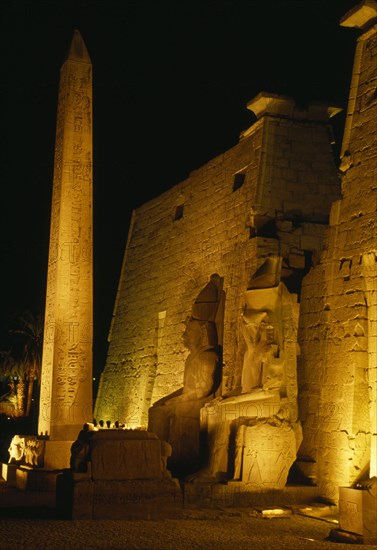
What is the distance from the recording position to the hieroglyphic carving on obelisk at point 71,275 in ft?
37.9

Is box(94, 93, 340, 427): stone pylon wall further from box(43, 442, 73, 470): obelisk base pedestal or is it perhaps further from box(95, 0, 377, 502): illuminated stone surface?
box(43, 442, 73, 470): obelisk base pedestal

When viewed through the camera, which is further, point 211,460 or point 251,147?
point 251,147

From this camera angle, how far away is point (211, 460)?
1059 centimetres

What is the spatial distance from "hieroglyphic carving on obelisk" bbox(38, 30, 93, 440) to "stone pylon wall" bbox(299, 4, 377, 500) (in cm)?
339

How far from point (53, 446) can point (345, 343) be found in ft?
15.0

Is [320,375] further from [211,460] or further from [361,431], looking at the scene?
[211,460]

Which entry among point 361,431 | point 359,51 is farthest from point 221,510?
point 359,51

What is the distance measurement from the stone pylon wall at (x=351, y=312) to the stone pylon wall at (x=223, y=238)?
1482 mm

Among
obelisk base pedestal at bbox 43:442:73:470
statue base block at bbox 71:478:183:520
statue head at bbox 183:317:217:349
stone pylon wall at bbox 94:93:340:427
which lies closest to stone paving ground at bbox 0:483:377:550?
statue base block at bbox 71:478:183:520

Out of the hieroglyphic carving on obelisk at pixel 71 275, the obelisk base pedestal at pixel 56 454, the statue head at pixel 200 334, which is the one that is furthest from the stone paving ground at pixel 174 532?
the statue head at pixel 200 334

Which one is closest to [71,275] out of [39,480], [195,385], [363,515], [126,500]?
[195,385]

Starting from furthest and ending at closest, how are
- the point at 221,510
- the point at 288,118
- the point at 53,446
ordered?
the point at 288,118 → the point at 53,446 → the point at 221,510

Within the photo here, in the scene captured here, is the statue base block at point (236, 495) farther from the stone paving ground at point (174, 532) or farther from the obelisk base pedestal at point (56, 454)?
the obelisk base pedestal at point (56, 454)

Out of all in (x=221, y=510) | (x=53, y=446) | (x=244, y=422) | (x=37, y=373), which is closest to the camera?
(x=221, y=510)
